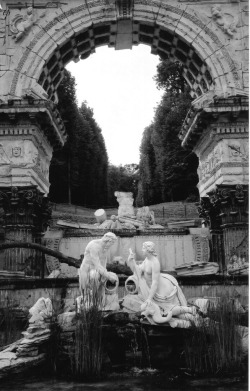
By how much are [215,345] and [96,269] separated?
2.45 m

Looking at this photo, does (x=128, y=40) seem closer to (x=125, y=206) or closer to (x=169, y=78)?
(x=125, y=206)

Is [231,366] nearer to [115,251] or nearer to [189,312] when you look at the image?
[189,312]

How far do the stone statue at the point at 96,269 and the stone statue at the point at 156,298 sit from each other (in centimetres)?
49

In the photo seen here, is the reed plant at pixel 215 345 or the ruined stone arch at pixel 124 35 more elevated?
the ruined stone arch at pixel 124 35

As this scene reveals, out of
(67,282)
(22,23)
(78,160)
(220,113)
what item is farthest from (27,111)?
(78,160)

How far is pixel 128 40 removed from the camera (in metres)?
17.5

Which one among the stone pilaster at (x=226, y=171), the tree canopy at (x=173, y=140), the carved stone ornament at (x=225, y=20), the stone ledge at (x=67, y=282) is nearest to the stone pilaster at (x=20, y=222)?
the stone ledge at (x=67, y=282)

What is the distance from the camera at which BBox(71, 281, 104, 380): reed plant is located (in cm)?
650

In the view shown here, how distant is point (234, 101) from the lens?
1447 cm

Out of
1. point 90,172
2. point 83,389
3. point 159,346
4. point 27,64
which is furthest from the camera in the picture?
point 90,172

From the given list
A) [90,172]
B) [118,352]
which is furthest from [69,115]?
[118,352]

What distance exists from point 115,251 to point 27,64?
276 inches

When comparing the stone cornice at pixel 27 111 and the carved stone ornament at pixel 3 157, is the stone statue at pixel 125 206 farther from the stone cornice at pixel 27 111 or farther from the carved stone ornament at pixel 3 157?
the carved stone ornament at pixel 3 157

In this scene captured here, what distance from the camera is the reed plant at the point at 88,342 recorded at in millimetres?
6496
